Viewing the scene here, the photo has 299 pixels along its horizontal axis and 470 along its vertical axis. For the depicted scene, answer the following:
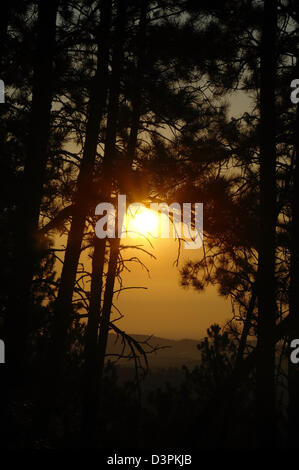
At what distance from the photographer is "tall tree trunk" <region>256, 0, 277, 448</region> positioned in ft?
19.0

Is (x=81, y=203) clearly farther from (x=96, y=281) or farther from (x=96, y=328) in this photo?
(x=96, y=328)

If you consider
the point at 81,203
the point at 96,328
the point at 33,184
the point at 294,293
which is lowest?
the point at 96,328

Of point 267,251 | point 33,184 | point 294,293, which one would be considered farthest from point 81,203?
point 294,293

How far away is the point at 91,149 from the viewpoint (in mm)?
6770

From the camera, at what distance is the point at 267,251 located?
19.5ft

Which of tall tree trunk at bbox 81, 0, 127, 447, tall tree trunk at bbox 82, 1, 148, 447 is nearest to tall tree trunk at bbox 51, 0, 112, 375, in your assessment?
tall tree trunk at bbox 81, 0, 127, 447

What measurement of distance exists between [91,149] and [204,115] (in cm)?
254

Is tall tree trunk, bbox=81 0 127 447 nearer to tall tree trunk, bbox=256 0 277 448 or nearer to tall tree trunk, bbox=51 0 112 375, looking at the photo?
tall tree trunk, bbox=51 0 112 375

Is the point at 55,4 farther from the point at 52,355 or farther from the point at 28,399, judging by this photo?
the point at 28,399

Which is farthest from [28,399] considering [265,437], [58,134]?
[58,134]

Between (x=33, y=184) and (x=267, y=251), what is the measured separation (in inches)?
114

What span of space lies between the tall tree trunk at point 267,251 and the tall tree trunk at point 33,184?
2685 millimetres

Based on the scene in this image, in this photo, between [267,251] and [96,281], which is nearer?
[267,251]

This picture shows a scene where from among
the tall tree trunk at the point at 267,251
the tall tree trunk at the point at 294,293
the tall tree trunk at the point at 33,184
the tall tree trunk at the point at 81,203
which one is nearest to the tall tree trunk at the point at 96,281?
the tall tree trunk at the point at 81,203
